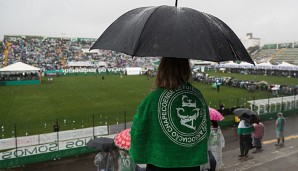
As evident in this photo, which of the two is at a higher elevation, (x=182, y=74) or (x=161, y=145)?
(x=182, y=74)

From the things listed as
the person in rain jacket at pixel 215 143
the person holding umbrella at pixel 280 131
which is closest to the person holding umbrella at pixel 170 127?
the person in rain jacket at pixel 215 143

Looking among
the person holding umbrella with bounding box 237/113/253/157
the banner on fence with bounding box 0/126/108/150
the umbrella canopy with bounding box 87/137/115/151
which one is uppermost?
the umbrella canopy with bounding box 87/137/115/151

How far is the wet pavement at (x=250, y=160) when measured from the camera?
29.9ft

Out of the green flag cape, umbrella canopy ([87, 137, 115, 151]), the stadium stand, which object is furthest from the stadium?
the stadium stand

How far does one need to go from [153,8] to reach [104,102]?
2174 cm

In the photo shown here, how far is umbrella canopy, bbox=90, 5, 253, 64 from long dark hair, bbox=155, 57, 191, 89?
0.12 metres

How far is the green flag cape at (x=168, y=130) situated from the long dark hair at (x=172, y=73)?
0.05m

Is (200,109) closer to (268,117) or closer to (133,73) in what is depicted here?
(268,117)

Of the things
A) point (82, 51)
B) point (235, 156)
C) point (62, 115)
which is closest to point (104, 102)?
point (62, 115)

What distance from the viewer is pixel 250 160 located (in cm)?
991

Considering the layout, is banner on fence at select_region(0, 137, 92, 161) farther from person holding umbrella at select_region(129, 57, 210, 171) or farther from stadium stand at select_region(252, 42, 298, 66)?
stadium stand at select_region(252, 42, 298, 66)

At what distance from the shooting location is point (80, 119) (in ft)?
58.1

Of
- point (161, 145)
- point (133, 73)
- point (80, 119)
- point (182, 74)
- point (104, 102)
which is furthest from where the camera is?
point (133, 73)

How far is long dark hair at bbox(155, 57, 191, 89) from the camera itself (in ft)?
6.86
